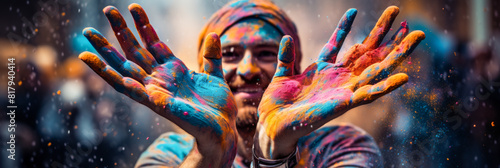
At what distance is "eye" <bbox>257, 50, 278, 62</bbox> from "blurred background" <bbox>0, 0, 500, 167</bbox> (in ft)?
4.06

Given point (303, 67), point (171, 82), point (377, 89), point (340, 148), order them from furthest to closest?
1. point (303, 67)
2. point (340, 148)
3. point (171, 82)
4. point (377, 89)

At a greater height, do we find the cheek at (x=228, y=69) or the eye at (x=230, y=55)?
the eye at (x=230, y=55)

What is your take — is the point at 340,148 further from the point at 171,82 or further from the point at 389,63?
the point at 171,82

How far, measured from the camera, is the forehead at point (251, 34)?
1683mm

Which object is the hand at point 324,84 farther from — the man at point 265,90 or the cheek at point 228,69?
the cheek at point 228,69

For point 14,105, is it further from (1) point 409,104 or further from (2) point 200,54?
(1) point 409,104

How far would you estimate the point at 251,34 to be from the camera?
1.70 metres

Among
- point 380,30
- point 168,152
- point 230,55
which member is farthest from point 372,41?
point 168,152

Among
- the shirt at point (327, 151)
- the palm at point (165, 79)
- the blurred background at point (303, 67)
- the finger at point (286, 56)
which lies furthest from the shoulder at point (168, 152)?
the blurred background at point (303, 67)

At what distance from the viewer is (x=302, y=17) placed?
3.60 meters

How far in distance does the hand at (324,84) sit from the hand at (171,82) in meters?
0.12

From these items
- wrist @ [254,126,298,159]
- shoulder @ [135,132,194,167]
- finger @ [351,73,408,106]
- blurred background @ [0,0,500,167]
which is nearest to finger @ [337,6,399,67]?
finger @ [351,73,408,106]

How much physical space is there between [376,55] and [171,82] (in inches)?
23.5

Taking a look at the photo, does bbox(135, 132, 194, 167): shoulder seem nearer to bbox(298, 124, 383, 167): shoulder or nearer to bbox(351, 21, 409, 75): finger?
bbox(298, 124, 383, 167): shoulder
